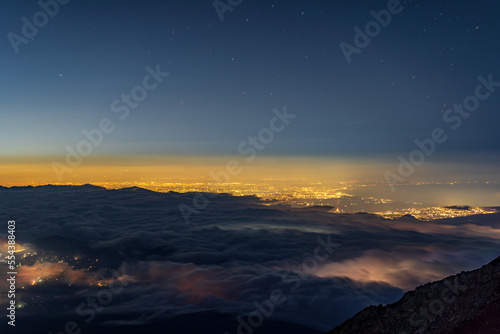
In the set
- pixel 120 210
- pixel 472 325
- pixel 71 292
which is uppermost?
pixel 120 210

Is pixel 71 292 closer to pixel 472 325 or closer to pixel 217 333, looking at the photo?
pixel 217 333

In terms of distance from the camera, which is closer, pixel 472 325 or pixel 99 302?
pixel 472 325

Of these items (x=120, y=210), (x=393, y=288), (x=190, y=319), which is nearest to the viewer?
(x=190, y=319)

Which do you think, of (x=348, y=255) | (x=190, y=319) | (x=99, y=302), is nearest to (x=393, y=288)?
(x=348, y=255)

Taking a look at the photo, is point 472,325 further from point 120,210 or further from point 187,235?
point 120,210

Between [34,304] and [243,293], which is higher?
[34,304]

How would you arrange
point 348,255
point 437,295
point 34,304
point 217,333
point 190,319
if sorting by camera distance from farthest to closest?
point 348,255 → point 34,304 → point 190,319 → point 217,333 → point 437,295
